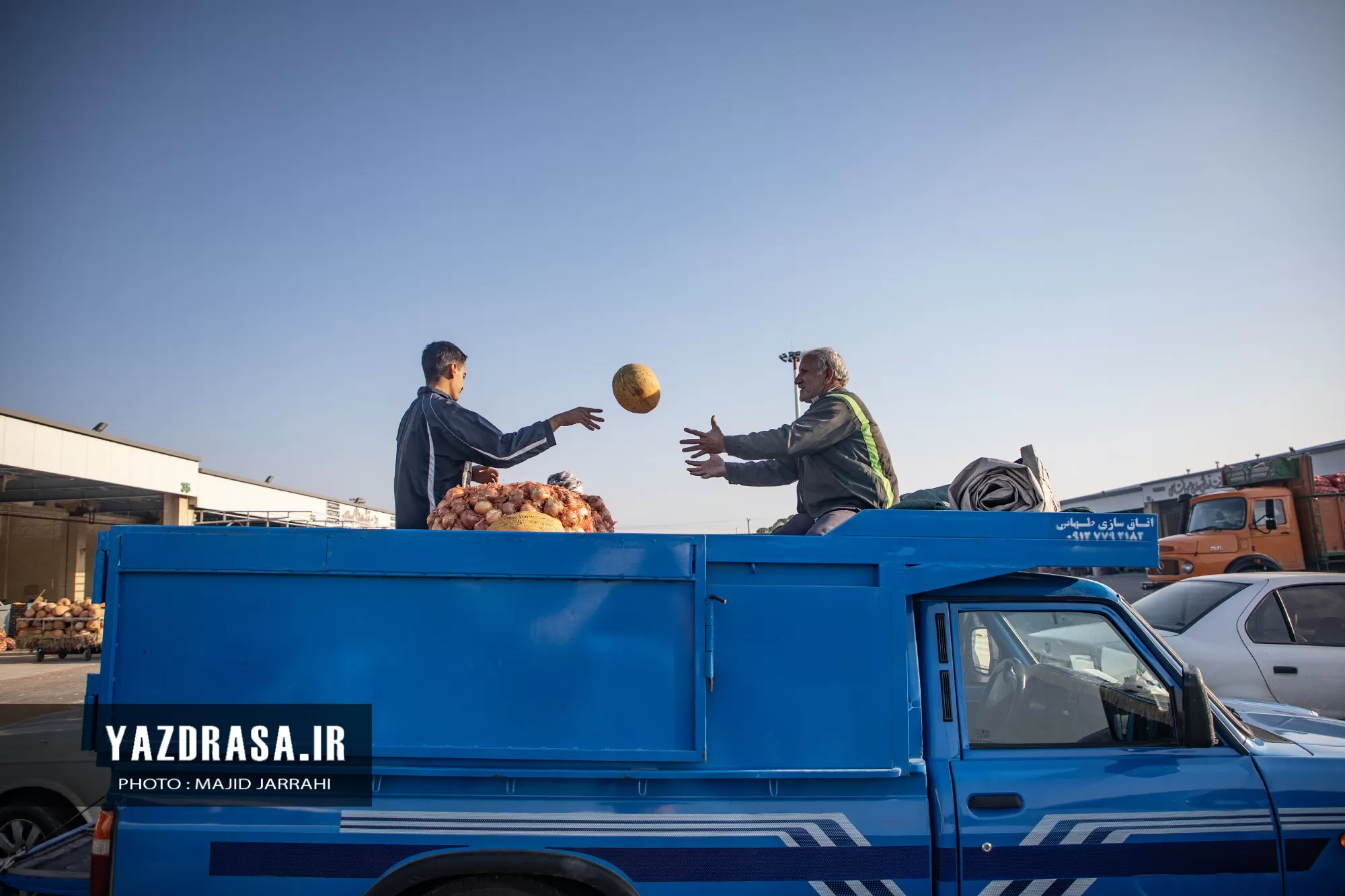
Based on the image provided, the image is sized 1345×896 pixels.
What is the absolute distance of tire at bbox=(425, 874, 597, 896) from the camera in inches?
102

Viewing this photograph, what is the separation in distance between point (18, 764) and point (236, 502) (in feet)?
82.7

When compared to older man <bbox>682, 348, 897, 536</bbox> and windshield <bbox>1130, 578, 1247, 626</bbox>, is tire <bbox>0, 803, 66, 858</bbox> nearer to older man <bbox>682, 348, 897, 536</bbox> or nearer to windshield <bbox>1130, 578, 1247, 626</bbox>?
older man <bbox>682, 348, 897, 536</bbox>

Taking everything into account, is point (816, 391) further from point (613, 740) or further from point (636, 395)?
point (613, 740)

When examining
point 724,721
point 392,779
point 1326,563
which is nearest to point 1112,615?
point 724,721

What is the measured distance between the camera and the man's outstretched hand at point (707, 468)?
4305 millimetres

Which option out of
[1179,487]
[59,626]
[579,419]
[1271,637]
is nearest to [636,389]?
[579,419]

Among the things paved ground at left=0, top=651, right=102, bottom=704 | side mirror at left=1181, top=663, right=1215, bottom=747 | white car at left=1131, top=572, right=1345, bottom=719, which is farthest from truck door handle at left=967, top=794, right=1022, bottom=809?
paved ground at left=0, top=651, right=102, bottom=704

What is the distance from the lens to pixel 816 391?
4602 millimetres

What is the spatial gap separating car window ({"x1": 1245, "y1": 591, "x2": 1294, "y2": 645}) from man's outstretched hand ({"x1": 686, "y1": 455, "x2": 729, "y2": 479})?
4.99m

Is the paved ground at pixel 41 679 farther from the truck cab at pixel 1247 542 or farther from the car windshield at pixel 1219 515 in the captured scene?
the car windshield at pixel 1219 515

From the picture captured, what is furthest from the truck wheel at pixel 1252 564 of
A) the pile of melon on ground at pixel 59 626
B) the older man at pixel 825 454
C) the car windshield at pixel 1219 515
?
the pile of melon on ground at pixel 59 626

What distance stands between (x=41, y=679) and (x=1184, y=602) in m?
17.2

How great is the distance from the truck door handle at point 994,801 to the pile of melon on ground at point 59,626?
20099 millimetres

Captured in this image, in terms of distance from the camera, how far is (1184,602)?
22.7ft
